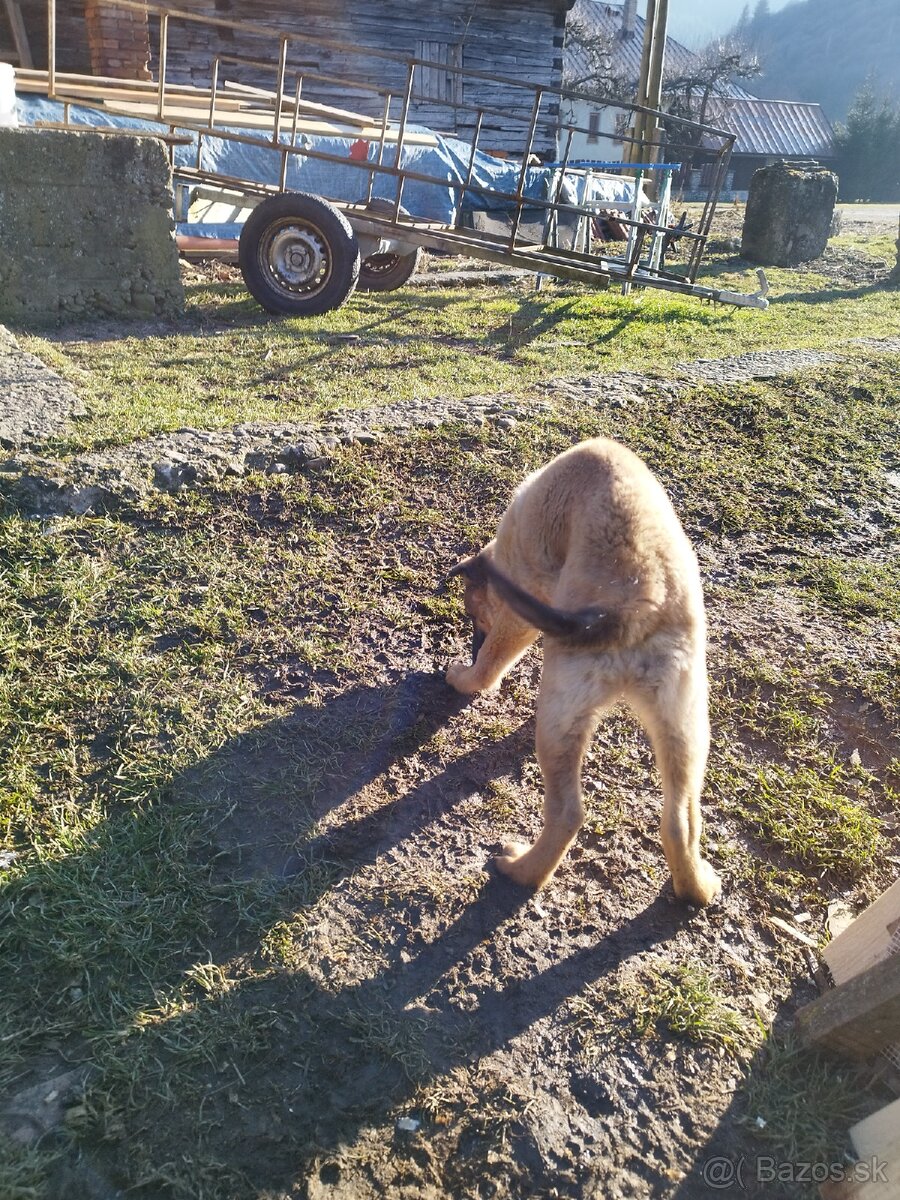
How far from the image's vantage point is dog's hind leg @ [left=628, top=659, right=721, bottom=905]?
2.73m

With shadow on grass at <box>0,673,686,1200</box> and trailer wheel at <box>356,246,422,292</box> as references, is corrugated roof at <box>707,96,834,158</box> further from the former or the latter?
shadow on grass at <box>0,673,686,1200</box>

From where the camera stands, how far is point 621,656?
2.70 m

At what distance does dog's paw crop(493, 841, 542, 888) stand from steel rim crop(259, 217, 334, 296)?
6690 millimetres

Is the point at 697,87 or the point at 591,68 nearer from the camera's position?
the point at 591,68

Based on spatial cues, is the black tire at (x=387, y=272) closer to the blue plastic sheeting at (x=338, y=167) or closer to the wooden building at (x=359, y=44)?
the blue plastic sheeting at (x=338, y=167)

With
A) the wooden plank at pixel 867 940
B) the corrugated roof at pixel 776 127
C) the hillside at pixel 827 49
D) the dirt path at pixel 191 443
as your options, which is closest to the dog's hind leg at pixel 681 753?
the wooden plank at pixel 867 940

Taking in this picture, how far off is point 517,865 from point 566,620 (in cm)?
93

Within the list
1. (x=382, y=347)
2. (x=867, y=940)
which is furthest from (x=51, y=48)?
(x=867, y=940)

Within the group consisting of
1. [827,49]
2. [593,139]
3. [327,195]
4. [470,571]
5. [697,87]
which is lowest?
[470,571]

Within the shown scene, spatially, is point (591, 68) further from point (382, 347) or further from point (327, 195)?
point (382, 347)

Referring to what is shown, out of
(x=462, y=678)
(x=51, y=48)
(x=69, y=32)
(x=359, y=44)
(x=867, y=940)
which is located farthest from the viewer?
(x=359, y=44)

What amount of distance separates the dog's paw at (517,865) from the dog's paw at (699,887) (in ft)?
1.69

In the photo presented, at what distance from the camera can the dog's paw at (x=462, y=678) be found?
3.71m

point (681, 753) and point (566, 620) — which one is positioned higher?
point (566, 620)
